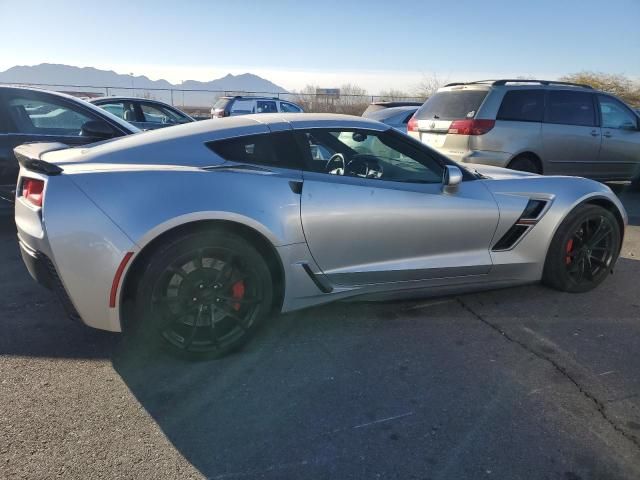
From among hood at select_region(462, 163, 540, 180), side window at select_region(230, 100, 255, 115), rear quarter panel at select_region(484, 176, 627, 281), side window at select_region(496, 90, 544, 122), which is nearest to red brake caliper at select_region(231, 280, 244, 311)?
rear quarter panel at select_region(484, 176, 627, 281)

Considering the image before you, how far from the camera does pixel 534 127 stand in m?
7.13

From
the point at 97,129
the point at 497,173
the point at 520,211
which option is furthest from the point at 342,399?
the point at 97,129

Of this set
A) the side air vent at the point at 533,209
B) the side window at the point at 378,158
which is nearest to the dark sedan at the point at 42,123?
the side window at the point at 378,158

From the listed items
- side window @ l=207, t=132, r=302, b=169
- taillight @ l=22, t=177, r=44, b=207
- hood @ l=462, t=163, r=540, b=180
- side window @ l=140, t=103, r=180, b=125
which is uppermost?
side window @ l=140, t=103, r=180, b=125

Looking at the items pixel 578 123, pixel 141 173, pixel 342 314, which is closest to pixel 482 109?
pixel 578 123

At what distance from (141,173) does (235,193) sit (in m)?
0.51

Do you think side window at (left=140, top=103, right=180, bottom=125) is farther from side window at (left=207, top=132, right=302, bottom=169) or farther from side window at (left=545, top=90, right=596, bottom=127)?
side window at (left=207, top=132, right=302, bottom=169)

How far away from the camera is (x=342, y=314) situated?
3.64 meters

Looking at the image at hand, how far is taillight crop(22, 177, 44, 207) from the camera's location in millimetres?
2789

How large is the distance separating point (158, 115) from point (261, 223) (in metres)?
8.83

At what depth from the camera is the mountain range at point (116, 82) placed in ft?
97.3

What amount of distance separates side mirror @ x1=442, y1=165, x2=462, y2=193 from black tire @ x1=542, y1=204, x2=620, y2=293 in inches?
41.3

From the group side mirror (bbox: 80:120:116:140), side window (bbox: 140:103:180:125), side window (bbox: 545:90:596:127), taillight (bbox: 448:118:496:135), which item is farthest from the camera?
side window (bbox: 140:103:180:125)

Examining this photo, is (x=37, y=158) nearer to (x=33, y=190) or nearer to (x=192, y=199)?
(x=33, y=190)
